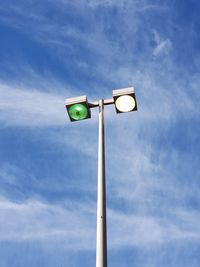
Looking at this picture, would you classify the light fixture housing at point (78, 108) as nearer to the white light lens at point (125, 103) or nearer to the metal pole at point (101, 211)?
the white light lens at point (125, 103)

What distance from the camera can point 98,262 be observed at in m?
5.56

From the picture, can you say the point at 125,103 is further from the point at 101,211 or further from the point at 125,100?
the point at 101,211

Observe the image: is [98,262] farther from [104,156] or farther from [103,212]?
[104,156]

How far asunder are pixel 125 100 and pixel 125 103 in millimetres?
70

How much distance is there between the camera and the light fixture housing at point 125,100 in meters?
8.20

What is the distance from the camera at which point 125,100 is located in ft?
27.1

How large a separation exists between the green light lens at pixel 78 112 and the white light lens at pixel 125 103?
2.30ft

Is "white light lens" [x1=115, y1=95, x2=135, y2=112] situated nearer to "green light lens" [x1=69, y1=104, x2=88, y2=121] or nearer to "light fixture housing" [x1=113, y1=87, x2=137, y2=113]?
"light fixture housing" [x1=113, y1=87, x2=137, y2=113]

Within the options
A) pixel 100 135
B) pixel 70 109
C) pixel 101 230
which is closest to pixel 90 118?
pixel 70 109

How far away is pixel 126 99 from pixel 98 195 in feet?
8.21

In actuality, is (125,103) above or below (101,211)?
above

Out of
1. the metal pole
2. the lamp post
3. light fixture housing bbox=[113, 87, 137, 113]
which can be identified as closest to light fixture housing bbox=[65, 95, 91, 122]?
the lamp post

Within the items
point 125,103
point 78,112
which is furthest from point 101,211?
point 78,112

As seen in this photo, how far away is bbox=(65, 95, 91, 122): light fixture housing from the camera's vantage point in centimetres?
846
